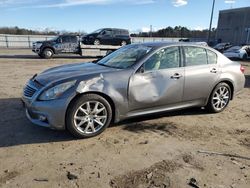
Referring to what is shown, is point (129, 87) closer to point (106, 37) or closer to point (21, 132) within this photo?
point (21, 132)

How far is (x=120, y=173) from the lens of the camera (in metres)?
3.79

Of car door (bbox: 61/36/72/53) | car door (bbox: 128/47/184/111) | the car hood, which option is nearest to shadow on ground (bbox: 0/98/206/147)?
car door (bbox: 128/47/184/111)

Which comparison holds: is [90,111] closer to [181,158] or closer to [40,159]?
[40,159]

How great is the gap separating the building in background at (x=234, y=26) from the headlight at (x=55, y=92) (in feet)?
157

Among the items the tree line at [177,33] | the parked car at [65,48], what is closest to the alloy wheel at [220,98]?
the parked car at [65,48]

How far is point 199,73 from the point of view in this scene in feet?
19.5

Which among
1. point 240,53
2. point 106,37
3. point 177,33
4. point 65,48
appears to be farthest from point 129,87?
point 177,33

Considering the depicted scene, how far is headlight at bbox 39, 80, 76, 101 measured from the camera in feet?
15.3

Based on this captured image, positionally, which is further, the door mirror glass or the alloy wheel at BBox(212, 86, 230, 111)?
the alloy wheel at BBox(212, 86, 230, 111)

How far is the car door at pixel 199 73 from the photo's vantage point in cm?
584

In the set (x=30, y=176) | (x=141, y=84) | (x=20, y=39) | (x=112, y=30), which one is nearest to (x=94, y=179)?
(x=30, y=176)

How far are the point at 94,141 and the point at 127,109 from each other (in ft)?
2.69

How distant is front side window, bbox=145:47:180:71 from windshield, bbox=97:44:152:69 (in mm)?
188

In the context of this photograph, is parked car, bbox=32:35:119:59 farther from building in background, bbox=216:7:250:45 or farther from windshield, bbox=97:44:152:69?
building in background, bbox=216:7:250:45
